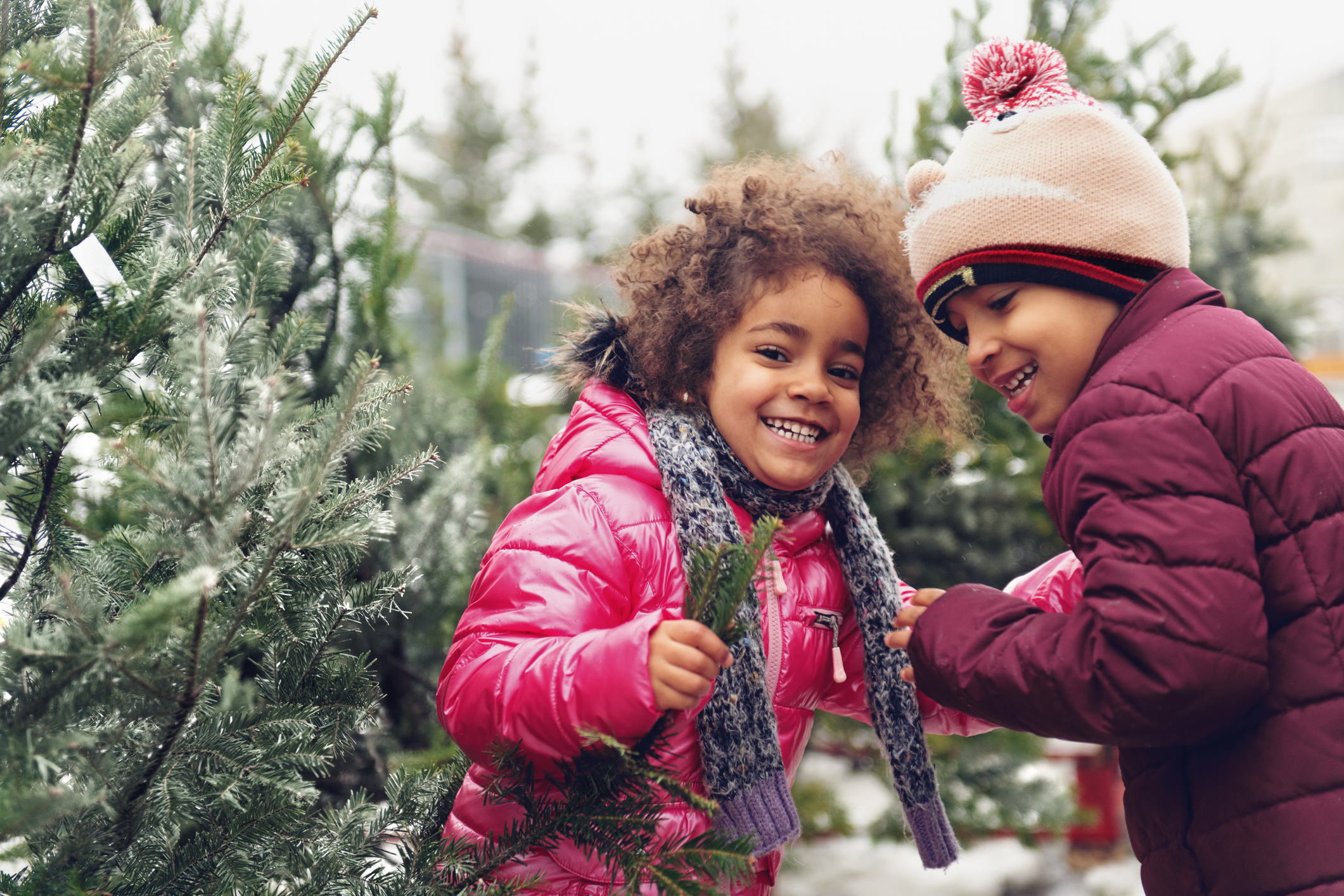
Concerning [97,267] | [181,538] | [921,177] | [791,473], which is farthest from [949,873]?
[97,267]

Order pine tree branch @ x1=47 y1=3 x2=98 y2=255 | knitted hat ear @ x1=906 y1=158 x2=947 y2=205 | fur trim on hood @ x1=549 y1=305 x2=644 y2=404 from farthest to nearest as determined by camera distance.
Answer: fur trim on hood @ x1=549 y1=305 x2=644 y2=404
knitted hat ear @ x1=906 y1=158 x2=947 y2=205
pine tree branch @ x1=47 y1=3 x2=98 y2=255

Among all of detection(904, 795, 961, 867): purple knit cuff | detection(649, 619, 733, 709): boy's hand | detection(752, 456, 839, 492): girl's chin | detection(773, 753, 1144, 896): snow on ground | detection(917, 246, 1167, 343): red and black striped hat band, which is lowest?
detection(773, 753, 1144, 896): snow on ground

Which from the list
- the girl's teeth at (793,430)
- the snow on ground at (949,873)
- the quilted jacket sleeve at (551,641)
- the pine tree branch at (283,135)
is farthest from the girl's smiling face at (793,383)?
the snow on ground at (949,873)

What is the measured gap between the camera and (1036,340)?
148 centimetres

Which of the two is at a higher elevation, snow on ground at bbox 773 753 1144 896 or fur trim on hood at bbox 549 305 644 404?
fur trim on hood at bbox 549 305 644 404

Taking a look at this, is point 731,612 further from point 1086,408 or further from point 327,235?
point 327,235

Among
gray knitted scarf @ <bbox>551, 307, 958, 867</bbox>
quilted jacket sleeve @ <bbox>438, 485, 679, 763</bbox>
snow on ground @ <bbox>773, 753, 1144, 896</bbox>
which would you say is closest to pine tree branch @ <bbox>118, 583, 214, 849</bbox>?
quilted jacket sleeve @ <bbox>438, 485, 679, 763</bbox>

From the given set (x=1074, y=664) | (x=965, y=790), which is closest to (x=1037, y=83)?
(x=1074, y=664)

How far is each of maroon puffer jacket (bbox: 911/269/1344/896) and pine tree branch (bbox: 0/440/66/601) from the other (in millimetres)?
1254

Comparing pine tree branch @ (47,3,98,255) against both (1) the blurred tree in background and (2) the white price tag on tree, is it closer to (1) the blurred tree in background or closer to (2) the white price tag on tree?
(2) the white price tag on tree

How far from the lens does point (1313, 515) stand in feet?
4.04

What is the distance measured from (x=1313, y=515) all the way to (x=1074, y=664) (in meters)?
0.39

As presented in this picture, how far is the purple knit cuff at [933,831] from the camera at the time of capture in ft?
5.77

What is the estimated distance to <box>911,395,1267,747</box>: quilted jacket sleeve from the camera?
3.82 ft
